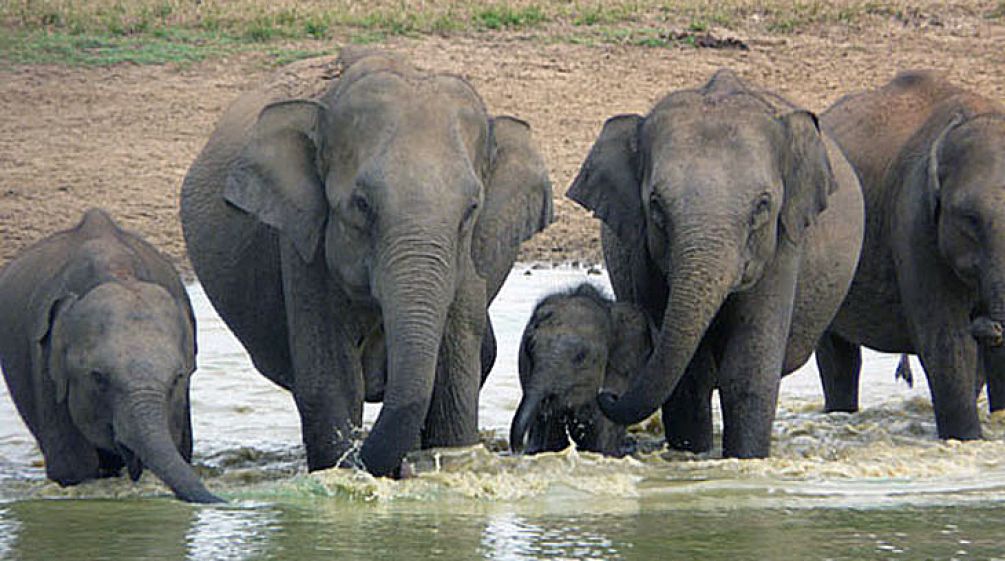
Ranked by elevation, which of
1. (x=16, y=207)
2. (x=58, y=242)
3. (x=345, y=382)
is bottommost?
(x=345, y=382)

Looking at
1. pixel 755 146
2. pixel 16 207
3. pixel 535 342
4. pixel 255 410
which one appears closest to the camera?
pixel 755 146

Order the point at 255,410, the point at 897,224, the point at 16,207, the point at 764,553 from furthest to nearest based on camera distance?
the point at 16,207, the point at 255,410, the point at 897,224, the point at 764,553

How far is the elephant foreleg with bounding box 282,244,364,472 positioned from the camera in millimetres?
7992

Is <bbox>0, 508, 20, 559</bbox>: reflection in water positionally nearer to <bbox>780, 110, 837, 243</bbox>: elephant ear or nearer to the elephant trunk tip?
the elephant trunk tip

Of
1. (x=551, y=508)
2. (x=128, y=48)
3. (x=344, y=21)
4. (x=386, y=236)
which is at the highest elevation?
(x=344, y=21)

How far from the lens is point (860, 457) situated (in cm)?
919

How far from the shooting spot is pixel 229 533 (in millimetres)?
7258

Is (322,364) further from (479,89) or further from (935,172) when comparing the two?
(479,89)

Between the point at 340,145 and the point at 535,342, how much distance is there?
1.60 m

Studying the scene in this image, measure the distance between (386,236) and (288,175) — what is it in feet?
2.36

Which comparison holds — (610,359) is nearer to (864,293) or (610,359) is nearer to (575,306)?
(575,306)

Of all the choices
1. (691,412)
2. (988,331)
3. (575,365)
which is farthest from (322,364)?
(988,331)

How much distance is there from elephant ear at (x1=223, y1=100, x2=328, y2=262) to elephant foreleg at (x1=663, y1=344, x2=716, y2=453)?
6.45 ft

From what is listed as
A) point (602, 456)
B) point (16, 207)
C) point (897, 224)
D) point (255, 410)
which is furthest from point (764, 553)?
point (16, 207)
